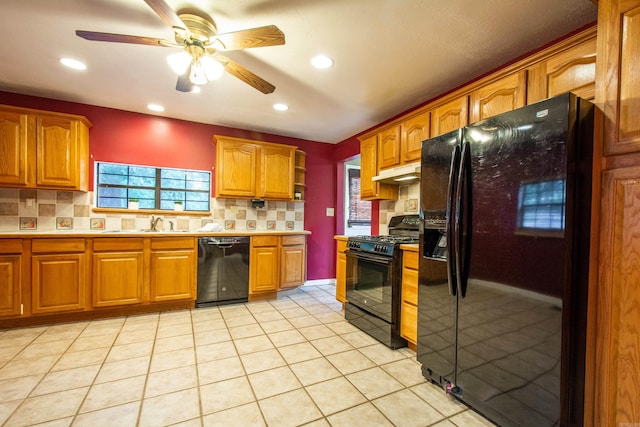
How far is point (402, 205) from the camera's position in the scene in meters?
3.33

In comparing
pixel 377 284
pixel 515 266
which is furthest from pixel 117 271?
pixel 515 266

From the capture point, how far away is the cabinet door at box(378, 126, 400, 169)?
2.96m

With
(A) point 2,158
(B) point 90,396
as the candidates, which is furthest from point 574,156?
(A) point 2,158

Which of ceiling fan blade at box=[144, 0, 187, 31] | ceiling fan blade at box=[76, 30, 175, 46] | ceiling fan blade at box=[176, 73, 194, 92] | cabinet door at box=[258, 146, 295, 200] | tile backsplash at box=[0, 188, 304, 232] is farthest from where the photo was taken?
cabinet door at box=[258, 146, 295, 200]

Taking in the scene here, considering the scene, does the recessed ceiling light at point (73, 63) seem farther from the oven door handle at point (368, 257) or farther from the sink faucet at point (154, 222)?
the oven door handle at point (368, 257)

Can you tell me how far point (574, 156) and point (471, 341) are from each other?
1.10 metres

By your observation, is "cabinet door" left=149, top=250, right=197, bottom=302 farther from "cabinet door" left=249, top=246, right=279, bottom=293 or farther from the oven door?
the oven door

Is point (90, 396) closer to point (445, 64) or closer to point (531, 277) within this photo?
point (531, 277)

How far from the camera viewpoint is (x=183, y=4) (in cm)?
168

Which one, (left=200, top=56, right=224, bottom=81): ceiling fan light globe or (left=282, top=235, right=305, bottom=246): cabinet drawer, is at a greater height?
(left=200, top=56, right=224, bottom=81): ceiling fan light globe

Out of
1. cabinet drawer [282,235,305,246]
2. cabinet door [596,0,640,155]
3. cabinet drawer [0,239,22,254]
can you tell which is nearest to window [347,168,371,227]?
cabinet drawer [282,235,305,246]

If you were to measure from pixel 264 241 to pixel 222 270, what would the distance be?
24.9 inches

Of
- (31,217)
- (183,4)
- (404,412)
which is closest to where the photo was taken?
(404,412)

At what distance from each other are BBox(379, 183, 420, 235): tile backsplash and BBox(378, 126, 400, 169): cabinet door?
0.41 metres
